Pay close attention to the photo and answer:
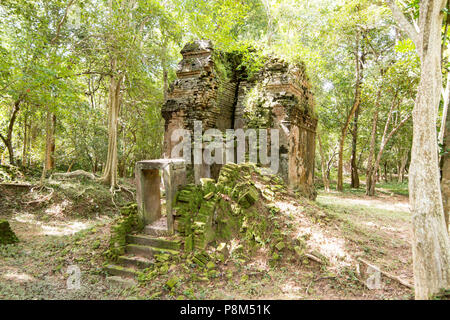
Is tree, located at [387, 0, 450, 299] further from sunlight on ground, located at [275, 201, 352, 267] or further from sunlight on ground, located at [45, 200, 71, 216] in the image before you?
sunlight on ground, located at [45, 200, 71, 216]

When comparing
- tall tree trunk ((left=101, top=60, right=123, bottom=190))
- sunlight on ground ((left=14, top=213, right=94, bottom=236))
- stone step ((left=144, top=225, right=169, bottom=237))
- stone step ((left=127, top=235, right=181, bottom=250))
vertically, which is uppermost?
tall tree trunk ((left=101, top=60, right=123, bottom=190))

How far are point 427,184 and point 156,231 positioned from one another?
4.81m

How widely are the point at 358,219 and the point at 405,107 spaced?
7716 mm

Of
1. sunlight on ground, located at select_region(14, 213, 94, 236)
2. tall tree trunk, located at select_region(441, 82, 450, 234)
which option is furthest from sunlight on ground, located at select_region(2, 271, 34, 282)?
tall tree trunk, located at select_region(441, 82, 450, 234)

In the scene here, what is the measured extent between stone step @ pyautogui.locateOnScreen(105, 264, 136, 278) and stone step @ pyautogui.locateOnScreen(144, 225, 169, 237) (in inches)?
32.8

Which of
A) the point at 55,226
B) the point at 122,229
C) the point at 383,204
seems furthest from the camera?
the point at 383,204

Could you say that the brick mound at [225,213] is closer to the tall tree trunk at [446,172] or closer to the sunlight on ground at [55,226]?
the tall tree trunk at [446,172]

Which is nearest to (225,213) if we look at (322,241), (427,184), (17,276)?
(322,241)

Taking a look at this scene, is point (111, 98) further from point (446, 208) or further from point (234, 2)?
point (446, 208)

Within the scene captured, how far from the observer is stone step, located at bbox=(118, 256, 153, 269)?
16.3ft

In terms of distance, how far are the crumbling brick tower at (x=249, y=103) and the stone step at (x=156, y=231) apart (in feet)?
9.34

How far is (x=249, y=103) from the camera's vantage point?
8.49 metres

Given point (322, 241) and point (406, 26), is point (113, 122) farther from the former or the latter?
point (406, 26)

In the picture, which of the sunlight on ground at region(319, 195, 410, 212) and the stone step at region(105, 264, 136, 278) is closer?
the stone step at region(105, 264, 136, 278)
